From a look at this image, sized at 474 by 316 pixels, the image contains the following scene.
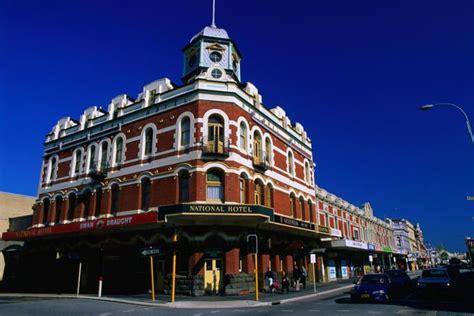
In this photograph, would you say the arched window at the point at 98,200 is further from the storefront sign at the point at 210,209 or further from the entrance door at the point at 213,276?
the entrance door at the point at 213,276

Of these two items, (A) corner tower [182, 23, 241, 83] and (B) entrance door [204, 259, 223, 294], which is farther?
(A) corner tower [182, 23, 241, 83]

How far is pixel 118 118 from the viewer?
29.0 meters

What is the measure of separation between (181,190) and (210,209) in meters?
4.70

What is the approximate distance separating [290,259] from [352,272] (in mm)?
19346

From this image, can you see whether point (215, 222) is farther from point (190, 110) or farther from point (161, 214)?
point (190, 110)

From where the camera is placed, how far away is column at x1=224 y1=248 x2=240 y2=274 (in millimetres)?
21031

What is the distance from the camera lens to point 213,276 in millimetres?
21000

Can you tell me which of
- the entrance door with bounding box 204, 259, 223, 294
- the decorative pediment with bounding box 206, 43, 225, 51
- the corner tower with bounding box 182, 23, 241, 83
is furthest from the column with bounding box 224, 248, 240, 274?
the decorative pediment with bounding box 206, 43, 225, 51

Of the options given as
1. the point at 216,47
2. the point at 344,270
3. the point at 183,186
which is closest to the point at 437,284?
the point at 183,186

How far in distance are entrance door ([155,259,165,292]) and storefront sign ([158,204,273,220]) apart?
4258mm

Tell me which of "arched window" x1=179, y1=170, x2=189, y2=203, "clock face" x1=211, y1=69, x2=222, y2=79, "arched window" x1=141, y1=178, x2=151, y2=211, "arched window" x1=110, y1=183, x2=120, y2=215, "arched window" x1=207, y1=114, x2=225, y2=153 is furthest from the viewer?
"arched window" x1=110, y1=183, x2=120, y2=215

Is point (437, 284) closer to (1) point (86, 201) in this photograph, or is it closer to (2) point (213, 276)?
(2) point (213, 276)

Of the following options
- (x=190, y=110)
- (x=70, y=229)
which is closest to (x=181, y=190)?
(x=190, y=110)

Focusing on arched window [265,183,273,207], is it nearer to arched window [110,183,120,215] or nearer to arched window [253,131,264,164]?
arched window [253,131,264,164]
